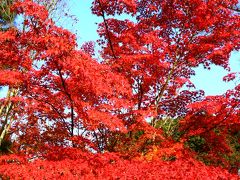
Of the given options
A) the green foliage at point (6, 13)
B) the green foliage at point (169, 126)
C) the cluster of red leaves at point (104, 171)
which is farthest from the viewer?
the green foliage at point (6, 13)

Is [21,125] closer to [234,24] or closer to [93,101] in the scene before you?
[93,101]

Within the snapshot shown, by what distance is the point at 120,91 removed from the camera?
1122 cm

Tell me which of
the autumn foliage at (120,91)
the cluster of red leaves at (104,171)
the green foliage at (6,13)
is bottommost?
the cluster of red leaves at (104,171)

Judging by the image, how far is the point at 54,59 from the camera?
9.66 m

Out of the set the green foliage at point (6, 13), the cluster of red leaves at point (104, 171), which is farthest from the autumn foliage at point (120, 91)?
the green foliage at point (6, 13)

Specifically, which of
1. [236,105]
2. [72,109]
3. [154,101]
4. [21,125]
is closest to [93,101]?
[72,109]

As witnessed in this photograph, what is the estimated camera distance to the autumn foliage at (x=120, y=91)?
9484mm

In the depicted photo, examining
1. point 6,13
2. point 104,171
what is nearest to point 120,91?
point 104,171

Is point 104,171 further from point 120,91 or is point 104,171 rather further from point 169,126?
point 169,126

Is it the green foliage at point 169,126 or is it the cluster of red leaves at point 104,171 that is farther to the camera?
the green foliage at point 169,126

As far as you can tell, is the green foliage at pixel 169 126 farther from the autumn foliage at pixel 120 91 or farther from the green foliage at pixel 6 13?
the green foliage at pixel 6 13

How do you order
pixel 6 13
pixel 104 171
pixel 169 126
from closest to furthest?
pixel 104 171 → pixel 169 126 → pixel 6 13

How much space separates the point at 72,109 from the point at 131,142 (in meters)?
2.94

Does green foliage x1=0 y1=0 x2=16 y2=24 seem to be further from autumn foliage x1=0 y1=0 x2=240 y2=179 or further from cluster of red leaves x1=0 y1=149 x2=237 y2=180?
cluster of red leaves x1=0 y1=149 x2=237 y2=180
